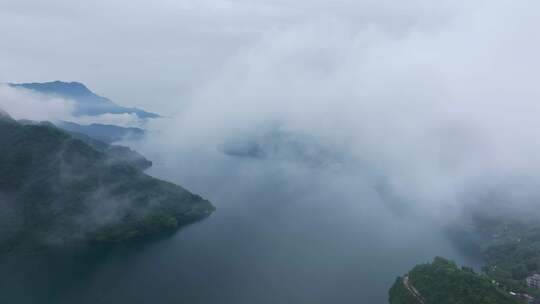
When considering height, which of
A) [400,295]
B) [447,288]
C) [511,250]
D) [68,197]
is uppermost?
[511,250]

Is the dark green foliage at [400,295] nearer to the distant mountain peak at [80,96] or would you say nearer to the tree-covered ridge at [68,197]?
the tree-covered ridge at [68,197]

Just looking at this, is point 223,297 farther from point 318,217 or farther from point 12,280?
point 318,217

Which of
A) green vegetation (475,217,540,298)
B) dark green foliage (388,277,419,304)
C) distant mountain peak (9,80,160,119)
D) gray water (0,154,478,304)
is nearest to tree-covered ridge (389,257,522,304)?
dark green foliage (388,277,419,304)

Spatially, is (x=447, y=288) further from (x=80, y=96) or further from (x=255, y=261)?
(x=80, y=96)

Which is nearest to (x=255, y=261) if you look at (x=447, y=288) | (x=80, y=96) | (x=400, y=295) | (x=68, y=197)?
(x=400, y=295)

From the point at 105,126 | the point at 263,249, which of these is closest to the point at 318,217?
the point at 263,249

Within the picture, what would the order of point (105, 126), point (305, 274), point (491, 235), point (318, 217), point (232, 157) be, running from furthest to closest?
point (105, 126) → point (232, 157) → point (318, 217) → point (491, 235) → point (305, 274)
